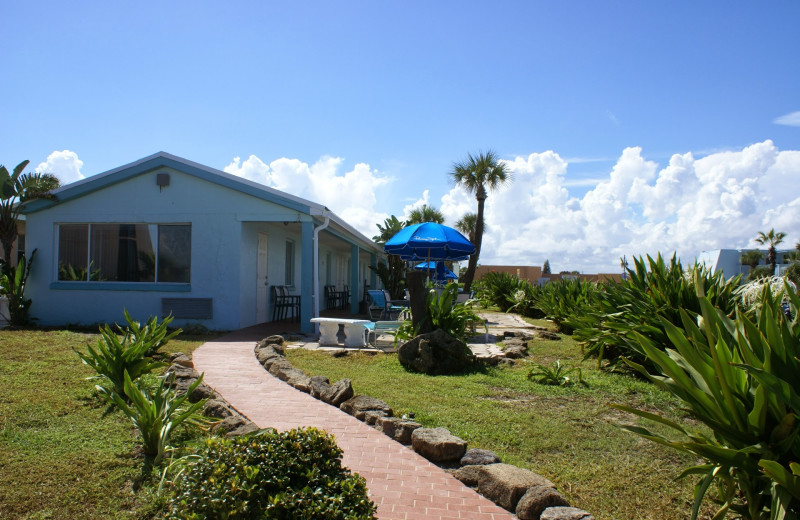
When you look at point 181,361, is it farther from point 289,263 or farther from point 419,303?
point 289,263

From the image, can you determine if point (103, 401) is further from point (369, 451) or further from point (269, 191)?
point (269, 191)

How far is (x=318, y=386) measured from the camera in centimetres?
624

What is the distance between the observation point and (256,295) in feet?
45.3

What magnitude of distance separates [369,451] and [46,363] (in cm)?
491

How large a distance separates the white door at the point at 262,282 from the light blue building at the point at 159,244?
43 cm

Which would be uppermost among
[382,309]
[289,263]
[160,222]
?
[160,222]

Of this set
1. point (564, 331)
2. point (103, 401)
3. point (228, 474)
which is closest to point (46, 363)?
point (103, 401)

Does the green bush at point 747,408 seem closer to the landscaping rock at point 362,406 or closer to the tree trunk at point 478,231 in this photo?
the landscaping rock at point 362,406

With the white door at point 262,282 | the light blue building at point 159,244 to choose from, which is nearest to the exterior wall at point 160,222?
the light blue building at point 159,244

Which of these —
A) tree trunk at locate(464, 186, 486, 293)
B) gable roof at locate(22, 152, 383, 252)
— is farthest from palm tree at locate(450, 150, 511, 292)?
gable roof at locate(22, 152, 383, 252)

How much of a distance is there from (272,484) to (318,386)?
354cm

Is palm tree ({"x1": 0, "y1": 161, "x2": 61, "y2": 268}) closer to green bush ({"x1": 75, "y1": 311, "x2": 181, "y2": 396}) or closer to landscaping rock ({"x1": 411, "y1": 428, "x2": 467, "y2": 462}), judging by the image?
green bush ({"x1": 75, "y1": 311, "x2": 181, "y2": 396})

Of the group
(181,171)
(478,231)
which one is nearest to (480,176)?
(478,231)

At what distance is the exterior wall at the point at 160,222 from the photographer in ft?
41.3
